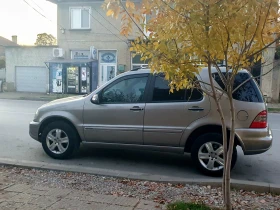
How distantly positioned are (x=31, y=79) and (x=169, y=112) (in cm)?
2160

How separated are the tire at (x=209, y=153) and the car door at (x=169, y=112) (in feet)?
1.15

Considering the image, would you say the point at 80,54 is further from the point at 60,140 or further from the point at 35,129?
the point at 60,140

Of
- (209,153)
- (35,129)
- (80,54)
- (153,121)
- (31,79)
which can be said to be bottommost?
(209,153)

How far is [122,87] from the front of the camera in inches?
230

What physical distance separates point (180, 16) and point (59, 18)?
2150 cm

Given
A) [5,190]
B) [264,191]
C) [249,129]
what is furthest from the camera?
[249,129]

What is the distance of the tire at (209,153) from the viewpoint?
17.3ft

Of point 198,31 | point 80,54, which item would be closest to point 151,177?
point 198,31

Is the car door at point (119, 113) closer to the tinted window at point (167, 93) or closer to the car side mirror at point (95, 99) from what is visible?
the car side mirror at point (95, 99)

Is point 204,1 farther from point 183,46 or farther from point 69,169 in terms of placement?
point 69,169

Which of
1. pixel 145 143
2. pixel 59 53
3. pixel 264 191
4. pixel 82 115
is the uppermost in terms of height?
pixel 59 53

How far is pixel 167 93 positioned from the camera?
557 centimetres

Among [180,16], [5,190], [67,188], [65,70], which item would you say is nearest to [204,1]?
[180,16]

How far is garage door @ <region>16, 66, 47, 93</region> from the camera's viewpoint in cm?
2452
